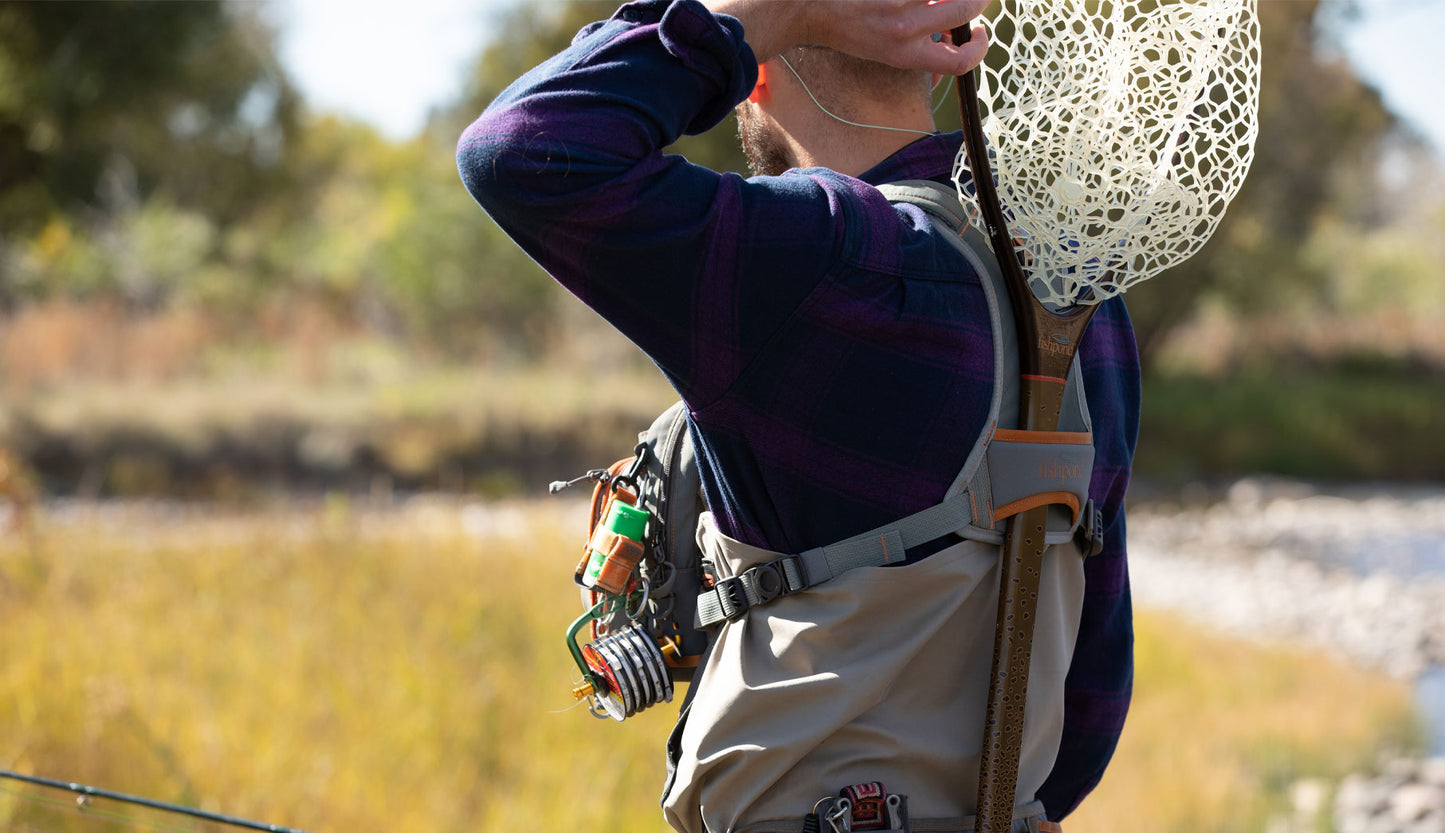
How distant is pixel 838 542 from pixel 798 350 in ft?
0.66

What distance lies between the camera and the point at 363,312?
22.5 metres

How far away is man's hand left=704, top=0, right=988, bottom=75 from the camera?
47.6 inches

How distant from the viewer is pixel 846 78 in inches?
53.3

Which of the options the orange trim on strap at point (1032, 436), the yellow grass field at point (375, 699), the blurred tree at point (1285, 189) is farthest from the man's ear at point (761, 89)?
the blurred tree at point (1285, 189)

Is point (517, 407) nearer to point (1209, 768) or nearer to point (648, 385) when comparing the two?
point (648, 385)

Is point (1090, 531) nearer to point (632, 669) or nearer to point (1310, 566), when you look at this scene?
point (632, 669)

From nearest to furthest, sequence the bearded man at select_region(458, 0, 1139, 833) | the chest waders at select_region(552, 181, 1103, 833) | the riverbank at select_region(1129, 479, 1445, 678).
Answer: the bearded man at select_region(458, 0, 1139, 833), the chest waders at select_region(552, 181, 1103, 833), the riverbank at select_region(1129, 479, 1445, 678)

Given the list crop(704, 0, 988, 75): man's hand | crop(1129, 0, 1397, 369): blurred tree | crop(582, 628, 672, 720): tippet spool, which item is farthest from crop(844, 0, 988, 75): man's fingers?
crop(1129, 0, 1397, 369): blurred tree

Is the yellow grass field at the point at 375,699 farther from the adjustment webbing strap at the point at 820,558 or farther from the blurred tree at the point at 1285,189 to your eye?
the blurred tree at the point at 1285,189

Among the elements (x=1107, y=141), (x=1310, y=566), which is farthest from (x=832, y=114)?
(x=1310, y=566)

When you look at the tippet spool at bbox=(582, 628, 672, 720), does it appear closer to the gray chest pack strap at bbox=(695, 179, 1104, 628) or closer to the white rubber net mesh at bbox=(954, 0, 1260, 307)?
the gray chest pack strap at bbox=(695, 179, 1104, 628)

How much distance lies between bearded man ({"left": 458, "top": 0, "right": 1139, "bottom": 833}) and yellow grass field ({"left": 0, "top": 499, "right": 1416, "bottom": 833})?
1.20 m

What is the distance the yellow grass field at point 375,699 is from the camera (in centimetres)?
344

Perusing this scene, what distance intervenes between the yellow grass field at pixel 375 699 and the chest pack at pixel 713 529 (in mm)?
957
